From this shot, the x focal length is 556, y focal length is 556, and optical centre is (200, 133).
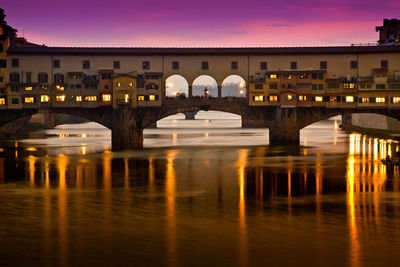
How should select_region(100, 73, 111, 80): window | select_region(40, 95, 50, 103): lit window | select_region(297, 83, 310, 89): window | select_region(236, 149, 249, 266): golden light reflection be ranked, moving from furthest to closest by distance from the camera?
select_region(40, 95, 50, 103): lit window
select_region(297, 83, 310, 89): window
select_region(100, 73, 111, 80): window
select_region(236, 149, 249, 266): golden light reflection

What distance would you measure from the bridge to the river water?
15.8 meters

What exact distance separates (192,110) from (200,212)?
4840 cm

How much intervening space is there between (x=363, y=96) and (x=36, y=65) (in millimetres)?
47718

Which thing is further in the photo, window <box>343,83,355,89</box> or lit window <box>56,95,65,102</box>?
lit window <box>56,95,65,102</box>

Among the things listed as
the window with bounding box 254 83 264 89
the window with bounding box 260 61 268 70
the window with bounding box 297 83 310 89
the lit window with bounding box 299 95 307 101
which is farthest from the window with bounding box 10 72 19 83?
the lit window with bounding box 299 95 307 101

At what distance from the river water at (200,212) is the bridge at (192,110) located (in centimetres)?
1582

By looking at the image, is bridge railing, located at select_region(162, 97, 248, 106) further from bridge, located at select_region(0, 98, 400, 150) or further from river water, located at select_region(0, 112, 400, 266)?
river water, located at select_region(0, 112, 400, 266)

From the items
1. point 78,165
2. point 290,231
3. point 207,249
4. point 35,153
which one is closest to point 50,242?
point 207,249

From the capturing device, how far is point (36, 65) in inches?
3159

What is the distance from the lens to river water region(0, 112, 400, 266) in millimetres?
24906

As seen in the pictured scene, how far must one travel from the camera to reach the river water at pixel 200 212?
24906 mm

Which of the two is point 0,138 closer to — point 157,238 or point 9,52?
point 9,52

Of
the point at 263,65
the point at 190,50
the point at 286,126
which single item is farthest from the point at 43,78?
the point at 286,126

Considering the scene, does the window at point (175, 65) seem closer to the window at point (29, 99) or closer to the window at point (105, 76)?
the window at point (105, 76)
